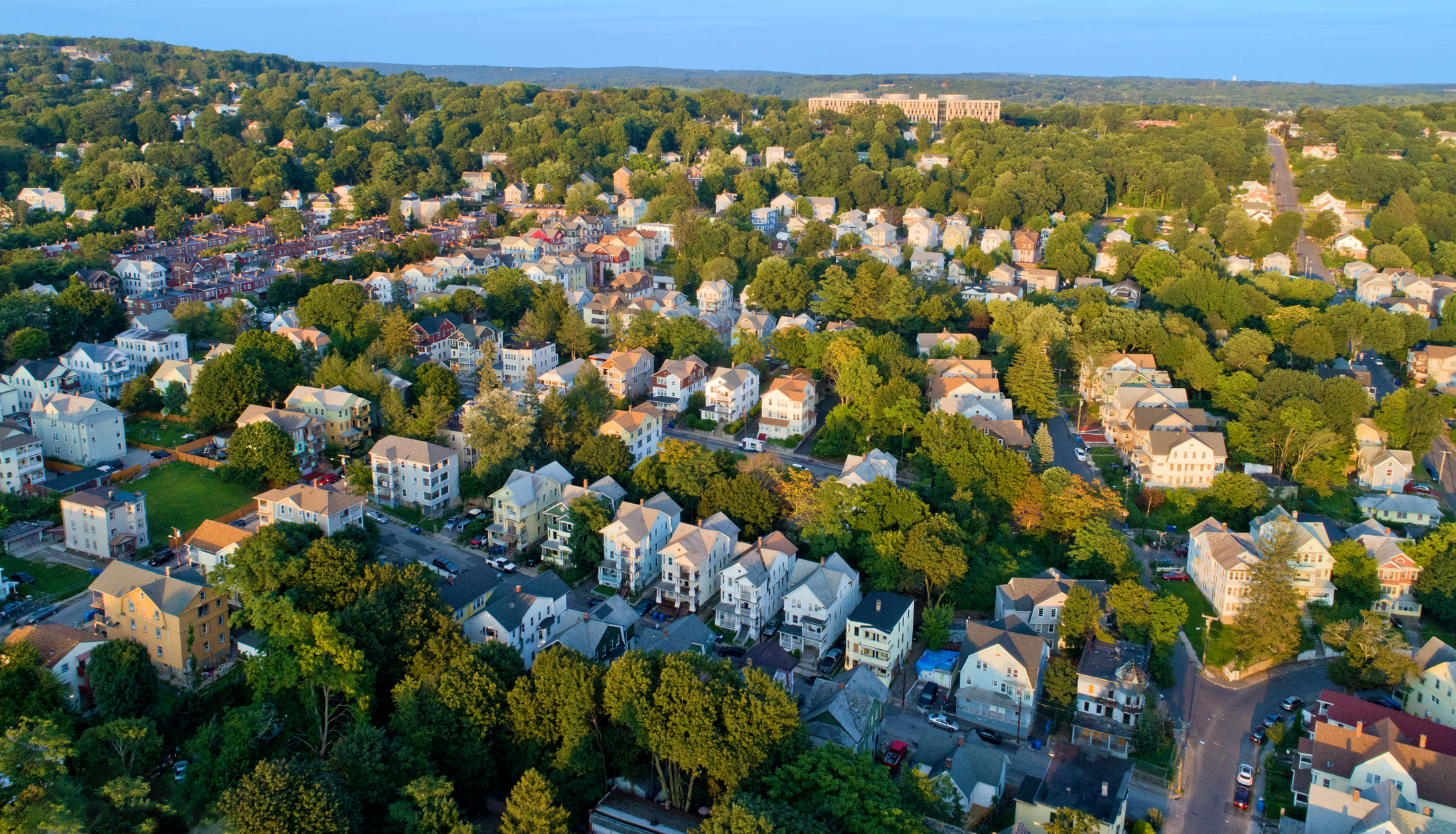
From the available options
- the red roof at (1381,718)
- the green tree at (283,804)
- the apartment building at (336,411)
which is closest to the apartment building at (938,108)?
the apartment building at (336,411)

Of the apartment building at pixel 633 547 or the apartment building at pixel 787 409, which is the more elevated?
the apartment building at pixel 787 409

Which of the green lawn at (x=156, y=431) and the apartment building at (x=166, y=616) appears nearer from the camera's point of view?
the apartment building at (x=166, y=616)

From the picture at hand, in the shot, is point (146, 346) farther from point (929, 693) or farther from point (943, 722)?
point (943, 722)

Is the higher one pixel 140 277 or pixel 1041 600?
pixel 140 277

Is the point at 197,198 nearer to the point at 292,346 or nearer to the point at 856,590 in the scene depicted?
the point at 292,346

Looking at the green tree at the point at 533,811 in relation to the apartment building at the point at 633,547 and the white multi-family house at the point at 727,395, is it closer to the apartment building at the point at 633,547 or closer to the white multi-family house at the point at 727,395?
the apartment building at the point at 633,547

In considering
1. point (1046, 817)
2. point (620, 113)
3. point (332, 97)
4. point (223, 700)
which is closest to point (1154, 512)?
point (1046, 817)

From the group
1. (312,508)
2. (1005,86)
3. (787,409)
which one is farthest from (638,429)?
(1005,86)
